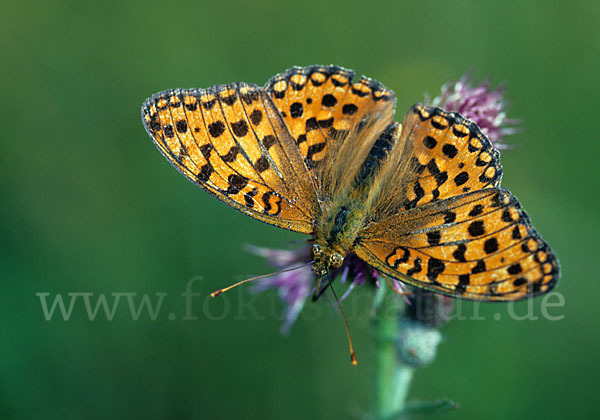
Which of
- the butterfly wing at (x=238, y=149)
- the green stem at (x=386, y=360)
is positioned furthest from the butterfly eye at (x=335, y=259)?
the green stem at (x=386, y=360)

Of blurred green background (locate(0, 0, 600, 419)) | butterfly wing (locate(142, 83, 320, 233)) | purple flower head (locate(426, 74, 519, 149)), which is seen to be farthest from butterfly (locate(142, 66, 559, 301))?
blurred green background (locate(0, 0, 600, 419))

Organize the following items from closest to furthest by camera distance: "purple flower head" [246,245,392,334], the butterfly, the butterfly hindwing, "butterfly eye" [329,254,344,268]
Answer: the butterfly hindwing, the butterfly, "butterfly eye" [329,254,344,268], "purple flower head" [246,245,392,334]

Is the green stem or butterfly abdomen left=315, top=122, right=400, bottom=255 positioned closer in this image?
butterfly abdomen left=315, top=122, right=400, bottom=255

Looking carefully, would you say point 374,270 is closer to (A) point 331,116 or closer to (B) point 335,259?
(B) point 335,259

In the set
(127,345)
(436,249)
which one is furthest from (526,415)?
(127,345)

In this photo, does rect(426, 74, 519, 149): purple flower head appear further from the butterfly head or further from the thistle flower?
the butterfly head

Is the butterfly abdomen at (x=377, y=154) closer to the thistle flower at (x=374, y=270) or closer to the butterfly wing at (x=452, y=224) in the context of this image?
the butterfly wing at (x=452, y=224)
